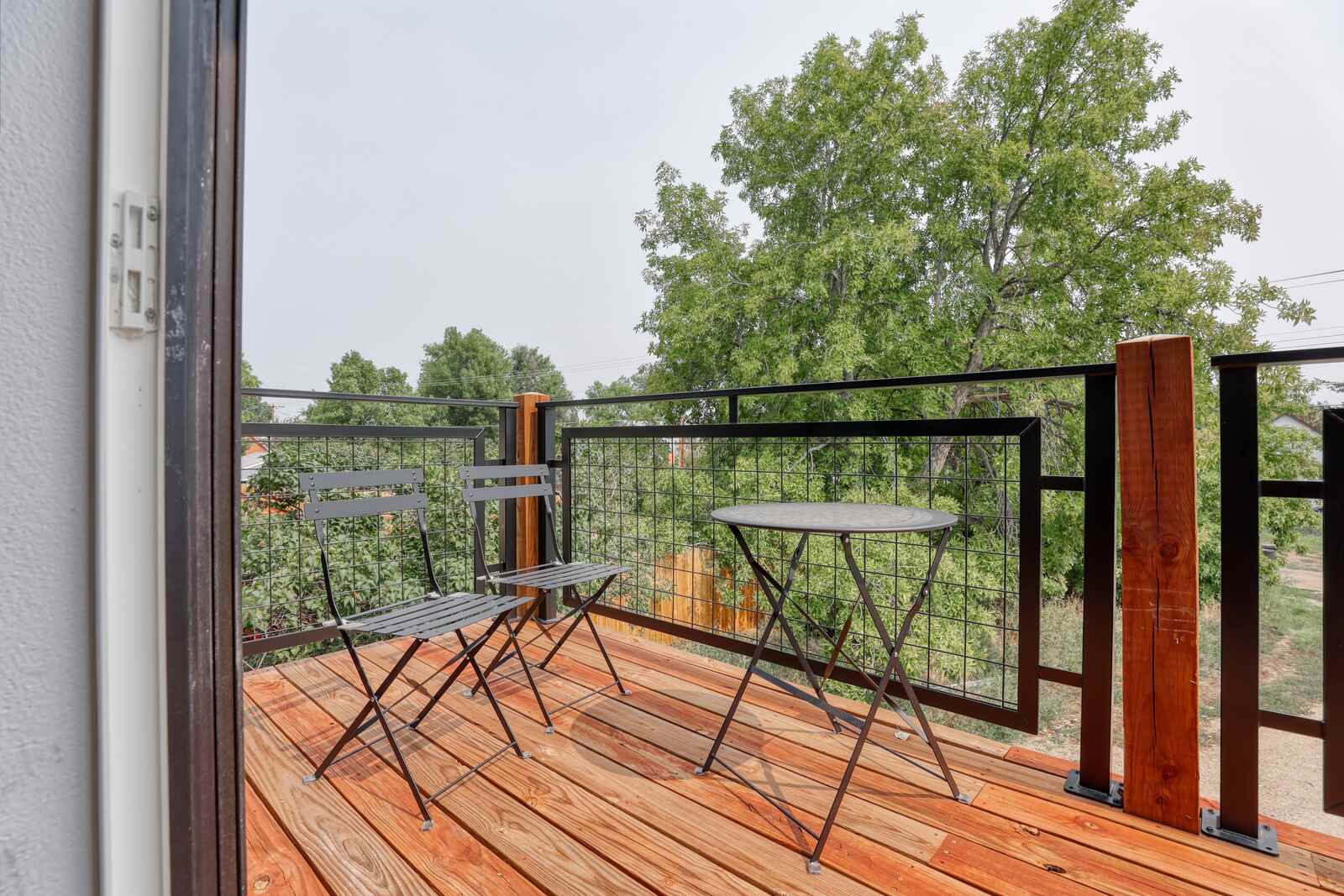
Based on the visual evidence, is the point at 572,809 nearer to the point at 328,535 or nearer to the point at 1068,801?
the point at 1068,801

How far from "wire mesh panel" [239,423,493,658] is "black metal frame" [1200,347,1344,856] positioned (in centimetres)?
246

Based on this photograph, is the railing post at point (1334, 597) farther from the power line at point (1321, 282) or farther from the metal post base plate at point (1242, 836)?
the power line at point (1321, 282)

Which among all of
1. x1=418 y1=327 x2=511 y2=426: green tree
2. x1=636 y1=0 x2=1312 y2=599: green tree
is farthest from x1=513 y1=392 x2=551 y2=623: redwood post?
x1=418 y1=327 x2=511 y2=426: green tree

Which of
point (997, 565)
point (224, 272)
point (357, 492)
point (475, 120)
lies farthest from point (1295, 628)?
point (475, 120)

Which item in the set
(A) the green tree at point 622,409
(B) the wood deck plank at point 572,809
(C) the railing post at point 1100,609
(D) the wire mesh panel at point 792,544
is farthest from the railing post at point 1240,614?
(A) the green tree at point 622,409

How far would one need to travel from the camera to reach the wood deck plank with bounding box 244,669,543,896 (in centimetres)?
137

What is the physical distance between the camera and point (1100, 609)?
171 cm

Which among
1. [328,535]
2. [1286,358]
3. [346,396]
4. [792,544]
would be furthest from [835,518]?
[792,544]

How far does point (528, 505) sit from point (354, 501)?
1447 mm

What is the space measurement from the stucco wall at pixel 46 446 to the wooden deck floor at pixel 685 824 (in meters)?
1.08

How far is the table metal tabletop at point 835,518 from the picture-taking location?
1.48 m

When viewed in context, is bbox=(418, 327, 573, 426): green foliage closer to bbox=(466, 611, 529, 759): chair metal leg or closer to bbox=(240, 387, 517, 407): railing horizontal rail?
bbox=(240, 387, 517, 407): railing horizontal rail

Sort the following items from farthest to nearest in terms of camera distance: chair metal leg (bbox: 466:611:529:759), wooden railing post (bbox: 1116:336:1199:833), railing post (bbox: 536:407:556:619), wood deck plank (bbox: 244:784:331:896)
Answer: railing post (bbox: 536:407:556:619), chair metal leg (bbox: 466:611:529:759), wooden railing post (bbox: 1116:336:1199:833), wood deck plank (bbox: 244:784:331:896)

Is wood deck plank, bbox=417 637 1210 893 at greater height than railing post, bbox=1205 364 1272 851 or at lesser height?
lesser
